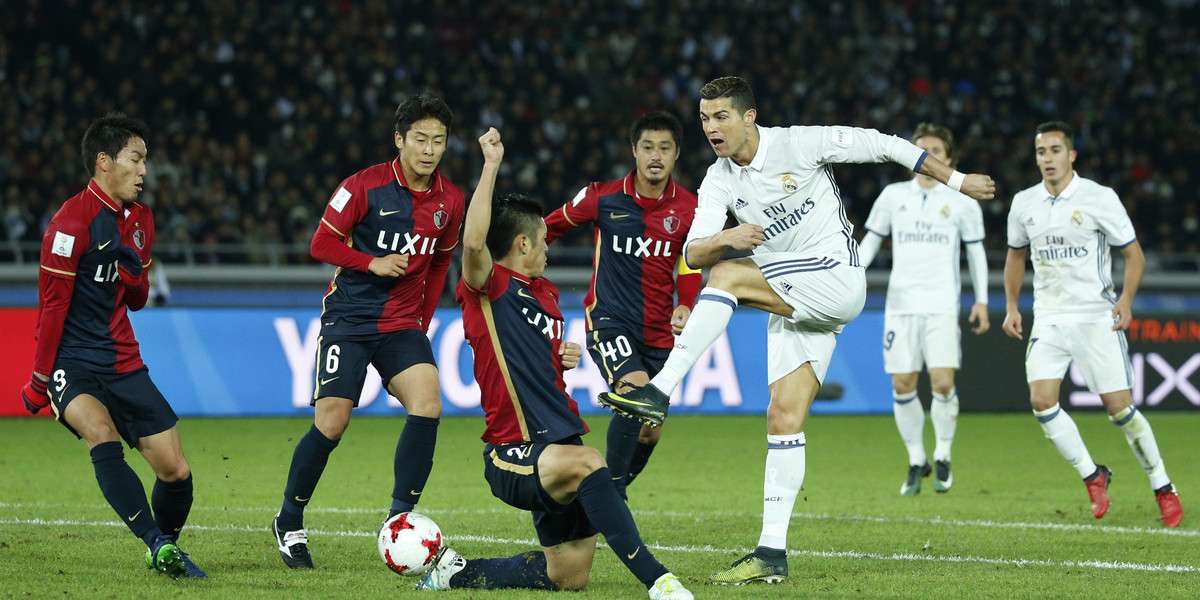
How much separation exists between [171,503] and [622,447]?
8.05 feet

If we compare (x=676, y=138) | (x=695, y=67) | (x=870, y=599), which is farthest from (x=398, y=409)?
(x=695, y=67)

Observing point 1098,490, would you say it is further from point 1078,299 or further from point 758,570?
point 758,570

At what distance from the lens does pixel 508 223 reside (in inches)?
207

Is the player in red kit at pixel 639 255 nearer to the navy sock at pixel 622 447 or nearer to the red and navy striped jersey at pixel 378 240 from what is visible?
the navy sock at pixel 622 447

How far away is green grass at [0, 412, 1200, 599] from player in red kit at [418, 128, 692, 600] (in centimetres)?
15

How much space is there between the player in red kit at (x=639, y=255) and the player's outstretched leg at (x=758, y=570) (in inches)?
68.9

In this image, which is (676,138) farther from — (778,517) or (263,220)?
(263,220)

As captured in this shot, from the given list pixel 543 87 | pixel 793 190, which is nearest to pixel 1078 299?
pixel 793 190

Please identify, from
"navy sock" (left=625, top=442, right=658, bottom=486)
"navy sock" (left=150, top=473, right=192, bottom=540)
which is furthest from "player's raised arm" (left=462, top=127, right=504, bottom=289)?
"navy sock" (left=625, top=442, right=658, bottom=486)

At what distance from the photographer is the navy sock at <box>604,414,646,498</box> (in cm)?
701

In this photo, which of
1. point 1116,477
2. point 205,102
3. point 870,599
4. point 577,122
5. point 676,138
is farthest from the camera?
point 577,122

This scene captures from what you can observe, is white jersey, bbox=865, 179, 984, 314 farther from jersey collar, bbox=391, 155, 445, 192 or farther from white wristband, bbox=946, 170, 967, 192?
jersey collar, bbox=391, 155, 445, 192

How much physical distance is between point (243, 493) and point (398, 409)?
16.8ft

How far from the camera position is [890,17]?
77.6 feet
